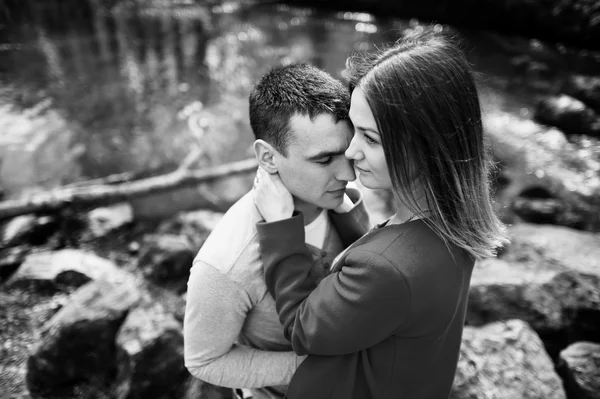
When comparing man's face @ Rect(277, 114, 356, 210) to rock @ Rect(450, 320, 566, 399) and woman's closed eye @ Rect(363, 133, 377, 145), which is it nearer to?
woman's closed eye @ Rect(363, 133, 377, 145)

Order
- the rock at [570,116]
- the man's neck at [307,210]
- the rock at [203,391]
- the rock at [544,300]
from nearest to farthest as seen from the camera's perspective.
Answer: the man's neck at [307,210], the rock at [203,391], the rock at [544,300], the rock at [570,116]

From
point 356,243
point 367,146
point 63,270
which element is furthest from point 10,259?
point 367,146

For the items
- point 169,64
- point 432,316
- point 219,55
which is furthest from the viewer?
point 219,55

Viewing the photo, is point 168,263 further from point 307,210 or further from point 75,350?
point 307,210

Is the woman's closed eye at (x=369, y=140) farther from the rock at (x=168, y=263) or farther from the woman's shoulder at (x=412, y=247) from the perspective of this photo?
the rock at (x=168, y=263)

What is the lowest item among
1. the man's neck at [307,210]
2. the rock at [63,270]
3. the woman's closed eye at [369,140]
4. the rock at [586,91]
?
the rock at [63,270]

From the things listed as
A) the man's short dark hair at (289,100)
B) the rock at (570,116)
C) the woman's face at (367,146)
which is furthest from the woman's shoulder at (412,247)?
the rock at (570,116)

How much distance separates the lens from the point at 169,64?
10062 millimetres

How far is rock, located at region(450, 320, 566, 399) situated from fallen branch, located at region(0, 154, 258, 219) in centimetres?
370

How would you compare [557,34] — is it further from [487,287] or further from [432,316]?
[432,316]

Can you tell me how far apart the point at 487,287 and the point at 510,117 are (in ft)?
18.9

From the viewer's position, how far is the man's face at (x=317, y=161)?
191cm

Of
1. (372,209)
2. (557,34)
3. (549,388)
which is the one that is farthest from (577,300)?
(557,34)

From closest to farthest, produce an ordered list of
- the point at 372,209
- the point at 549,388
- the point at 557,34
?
the point at 549,388 < the point at 372,209 < the point at 557,34
